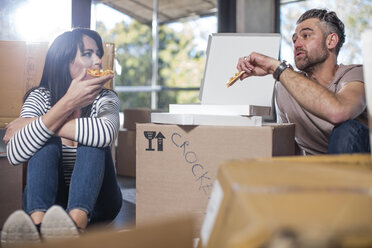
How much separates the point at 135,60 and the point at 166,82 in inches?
36.2

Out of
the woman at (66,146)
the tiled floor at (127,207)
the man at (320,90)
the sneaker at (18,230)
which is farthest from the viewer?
the tiled floor at (127,207)

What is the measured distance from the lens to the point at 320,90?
1330 mm

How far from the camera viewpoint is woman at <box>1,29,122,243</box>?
1171mm

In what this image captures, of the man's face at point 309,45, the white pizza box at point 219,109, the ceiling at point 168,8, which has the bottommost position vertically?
the white pizza box at point 219,109

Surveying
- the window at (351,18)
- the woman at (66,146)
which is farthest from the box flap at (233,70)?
the window at (351,18)

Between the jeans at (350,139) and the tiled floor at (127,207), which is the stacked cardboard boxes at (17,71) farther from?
the jeans at (350,139)

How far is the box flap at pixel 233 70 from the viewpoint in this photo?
5.12 ft

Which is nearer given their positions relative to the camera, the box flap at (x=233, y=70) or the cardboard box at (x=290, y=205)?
the cardboard box at (x=290, y=205)

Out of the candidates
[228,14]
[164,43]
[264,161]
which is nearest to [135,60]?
[164,43]

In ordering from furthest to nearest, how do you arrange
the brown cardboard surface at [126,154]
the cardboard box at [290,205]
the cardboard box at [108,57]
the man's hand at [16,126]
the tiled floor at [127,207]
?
the brown cardboard surface at [126,154] < the cardboard box at [108,57] < the tiled floor at [127,207] < the man's hand at [16,126] < the cardboard box at [290,205]

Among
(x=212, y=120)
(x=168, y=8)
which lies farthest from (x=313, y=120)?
(x=168, y=8)

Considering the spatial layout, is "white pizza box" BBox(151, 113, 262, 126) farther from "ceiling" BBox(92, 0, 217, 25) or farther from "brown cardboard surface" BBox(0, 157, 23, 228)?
"ceiling" BBox(92, 0, 217, 25)

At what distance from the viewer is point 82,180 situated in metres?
1.27

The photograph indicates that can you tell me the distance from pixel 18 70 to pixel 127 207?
860 mm
